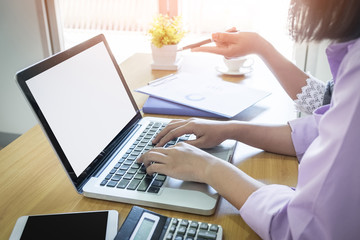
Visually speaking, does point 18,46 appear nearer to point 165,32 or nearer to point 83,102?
point 165,32

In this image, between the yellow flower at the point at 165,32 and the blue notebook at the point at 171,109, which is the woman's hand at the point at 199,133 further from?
the yellow flower at the point at 165,32

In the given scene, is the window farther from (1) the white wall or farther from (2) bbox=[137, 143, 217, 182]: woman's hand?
(2) bbox=[137, 143, 217, 182]: woman's hand

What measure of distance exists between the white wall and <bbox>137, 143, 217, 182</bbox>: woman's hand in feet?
6.57

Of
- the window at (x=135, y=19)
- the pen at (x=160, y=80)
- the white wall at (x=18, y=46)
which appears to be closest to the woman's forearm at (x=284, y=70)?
the pen at (x=160, y=80)

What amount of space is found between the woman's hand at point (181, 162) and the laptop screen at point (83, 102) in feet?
0.43

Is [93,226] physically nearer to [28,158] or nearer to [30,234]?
[30,234]

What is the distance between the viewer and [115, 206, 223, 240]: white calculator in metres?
0.57

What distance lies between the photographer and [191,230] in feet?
1.92

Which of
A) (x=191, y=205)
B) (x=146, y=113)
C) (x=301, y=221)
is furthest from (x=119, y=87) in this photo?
(x=301, y=221)

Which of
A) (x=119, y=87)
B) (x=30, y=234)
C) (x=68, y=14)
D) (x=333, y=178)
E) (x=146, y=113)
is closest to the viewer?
(x=333, y=178)

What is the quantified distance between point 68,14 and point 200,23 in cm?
160

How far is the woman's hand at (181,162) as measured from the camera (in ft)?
2.31

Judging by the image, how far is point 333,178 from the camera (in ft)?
1.61

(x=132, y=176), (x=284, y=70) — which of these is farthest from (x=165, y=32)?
(x=132, y=176)
